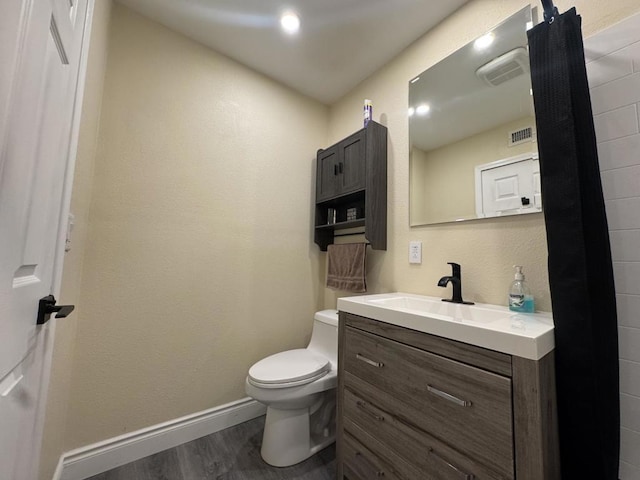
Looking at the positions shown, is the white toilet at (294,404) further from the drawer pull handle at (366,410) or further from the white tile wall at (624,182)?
the white tile wall at (624,182)

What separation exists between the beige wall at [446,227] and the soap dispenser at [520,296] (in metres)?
0.04

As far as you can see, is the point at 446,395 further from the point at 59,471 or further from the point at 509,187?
the point at 59,471

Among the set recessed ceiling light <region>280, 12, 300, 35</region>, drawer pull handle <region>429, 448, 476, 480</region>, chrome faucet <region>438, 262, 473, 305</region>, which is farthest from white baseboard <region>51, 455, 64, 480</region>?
recessed ceiling light <region>280, 12, 300, 35</region>

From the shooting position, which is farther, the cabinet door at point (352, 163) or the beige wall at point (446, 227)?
the cabinet door at point (352, 163)

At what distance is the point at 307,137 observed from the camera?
6.94 ft

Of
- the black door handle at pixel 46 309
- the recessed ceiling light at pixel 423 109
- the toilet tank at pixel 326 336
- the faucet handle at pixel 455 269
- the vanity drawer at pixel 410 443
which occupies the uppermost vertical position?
the recessed ceiling light at pixel 423 109

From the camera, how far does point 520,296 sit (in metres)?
1.01

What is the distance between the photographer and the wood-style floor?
4.05 ft

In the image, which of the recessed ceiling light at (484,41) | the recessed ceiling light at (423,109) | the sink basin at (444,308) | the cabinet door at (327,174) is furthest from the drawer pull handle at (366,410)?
the recessed ceiling light at (484,41)

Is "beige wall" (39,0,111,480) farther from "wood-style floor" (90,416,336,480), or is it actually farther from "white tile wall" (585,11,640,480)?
"white tile wall" (585,11,640,480)

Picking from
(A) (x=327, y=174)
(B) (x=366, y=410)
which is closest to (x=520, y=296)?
(B) (x=366, y=410)

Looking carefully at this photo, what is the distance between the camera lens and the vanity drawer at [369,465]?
873 millimetres

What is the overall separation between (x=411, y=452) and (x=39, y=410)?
45.8 inches

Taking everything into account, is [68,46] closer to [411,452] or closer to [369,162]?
[369,162]
